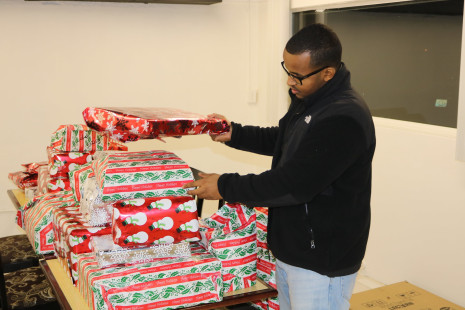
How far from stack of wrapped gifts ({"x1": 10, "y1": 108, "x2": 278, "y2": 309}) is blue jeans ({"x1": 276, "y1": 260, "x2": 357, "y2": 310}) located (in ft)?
0.63

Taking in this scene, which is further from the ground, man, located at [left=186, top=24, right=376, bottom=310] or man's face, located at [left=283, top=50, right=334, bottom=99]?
man's face, located at [left=283, top=50, right=334, bottom=99]

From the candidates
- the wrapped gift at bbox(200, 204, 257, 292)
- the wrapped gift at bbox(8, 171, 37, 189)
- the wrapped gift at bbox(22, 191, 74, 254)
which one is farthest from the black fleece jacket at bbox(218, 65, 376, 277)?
the wrapped gift at bbox(8, 171, 37, 189)

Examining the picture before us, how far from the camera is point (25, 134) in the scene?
4168mm

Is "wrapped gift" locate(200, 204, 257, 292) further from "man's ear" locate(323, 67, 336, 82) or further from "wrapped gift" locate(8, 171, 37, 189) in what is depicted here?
"wrapped gift" locate(8, 171, 37, 189)

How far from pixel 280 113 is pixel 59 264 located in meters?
2.79

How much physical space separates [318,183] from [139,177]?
25.6 inches

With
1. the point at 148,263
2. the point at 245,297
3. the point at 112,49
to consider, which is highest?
the point at 112,49

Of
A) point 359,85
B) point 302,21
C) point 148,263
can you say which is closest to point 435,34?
point 359,85

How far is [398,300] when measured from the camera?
296 cm

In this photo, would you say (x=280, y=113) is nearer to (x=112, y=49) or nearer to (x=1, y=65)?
(x=112, y=49)

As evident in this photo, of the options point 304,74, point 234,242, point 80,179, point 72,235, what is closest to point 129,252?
point 72,235

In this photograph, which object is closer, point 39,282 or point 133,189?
point 133,189

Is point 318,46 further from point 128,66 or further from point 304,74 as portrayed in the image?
point 128,66

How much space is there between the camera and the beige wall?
3.11 meters
